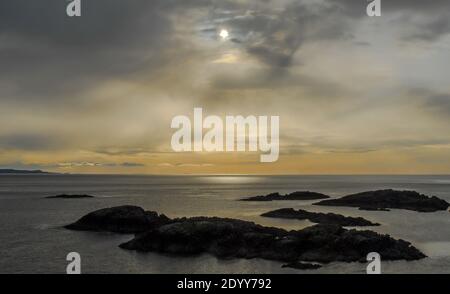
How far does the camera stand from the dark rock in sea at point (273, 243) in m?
43.1

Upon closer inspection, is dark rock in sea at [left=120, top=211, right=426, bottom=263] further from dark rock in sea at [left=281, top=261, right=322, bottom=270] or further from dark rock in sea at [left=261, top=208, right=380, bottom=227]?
dark rock in sea at [left=261, top=208, right=380, bottom=227]

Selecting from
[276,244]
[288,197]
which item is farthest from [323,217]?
[288,197]

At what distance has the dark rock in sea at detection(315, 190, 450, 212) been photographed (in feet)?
323

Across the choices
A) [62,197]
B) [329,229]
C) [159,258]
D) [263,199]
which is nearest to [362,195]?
[263,199]

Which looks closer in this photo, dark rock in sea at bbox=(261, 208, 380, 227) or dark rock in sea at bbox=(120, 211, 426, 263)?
dark rock in sea at bbox=(120, 211, 426, 263)

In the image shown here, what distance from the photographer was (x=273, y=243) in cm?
4516

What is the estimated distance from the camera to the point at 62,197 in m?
149

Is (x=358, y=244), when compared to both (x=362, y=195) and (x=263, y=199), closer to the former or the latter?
(x=362, y=195)

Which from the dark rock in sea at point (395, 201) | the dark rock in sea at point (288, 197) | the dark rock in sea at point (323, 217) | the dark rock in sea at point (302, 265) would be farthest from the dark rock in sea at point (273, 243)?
the dark rock in sea at point (288, 197)

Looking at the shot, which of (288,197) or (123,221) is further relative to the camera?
(288,197)

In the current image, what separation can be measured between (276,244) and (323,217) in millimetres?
32354

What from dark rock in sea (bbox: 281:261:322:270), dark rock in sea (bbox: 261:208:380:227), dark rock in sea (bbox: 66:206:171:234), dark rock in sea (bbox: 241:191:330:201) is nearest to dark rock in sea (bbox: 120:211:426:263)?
dark rock in sea (bbox: 281:261:322:270)

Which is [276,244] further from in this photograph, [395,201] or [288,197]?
[288,197]
